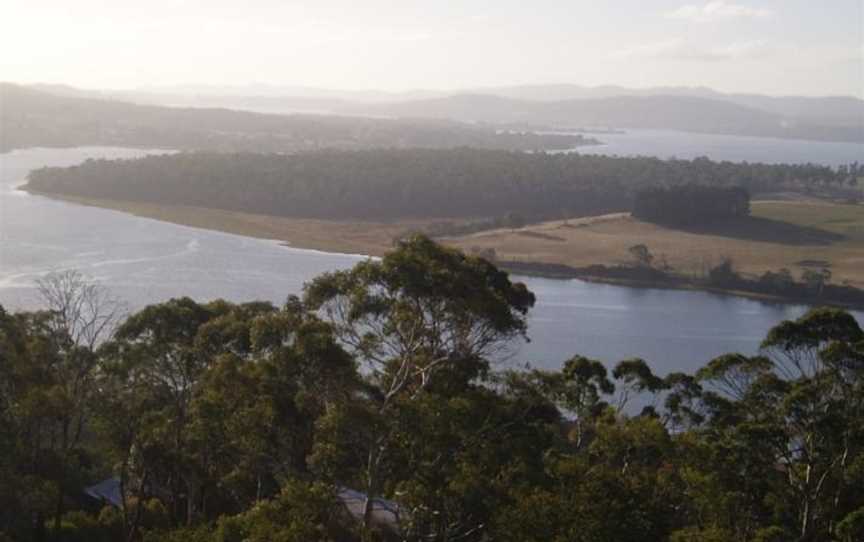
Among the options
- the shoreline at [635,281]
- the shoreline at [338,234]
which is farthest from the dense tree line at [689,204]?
the shoreline at [635,281]

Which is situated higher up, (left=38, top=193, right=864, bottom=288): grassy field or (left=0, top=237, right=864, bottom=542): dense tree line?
(left=0, top=237, right=864, bottom=542): dense tree line

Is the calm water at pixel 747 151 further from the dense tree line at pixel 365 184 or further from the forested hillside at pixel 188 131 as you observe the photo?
the dense tree line at pixel 365 184

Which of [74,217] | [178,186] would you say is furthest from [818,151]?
[74,217]

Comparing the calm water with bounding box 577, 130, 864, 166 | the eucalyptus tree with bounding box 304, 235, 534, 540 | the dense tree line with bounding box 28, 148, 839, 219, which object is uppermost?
the calm water with bounding box 577, 130, 864, 166

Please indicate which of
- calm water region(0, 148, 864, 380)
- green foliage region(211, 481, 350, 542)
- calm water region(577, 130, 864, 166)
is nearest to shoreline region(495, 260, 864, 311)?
calm water region(0, 148, 864, 380)

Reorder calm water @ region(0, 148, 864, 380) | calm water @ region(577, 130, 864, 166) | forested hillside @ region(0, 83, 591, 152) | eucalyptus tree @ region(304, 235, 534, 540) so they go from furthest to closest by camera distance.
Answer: calm water @ region(577, 130, 864, 166), forested hillside @ region(0, 83, 591, 152), calm water @ region(0, 148, 864, 380), eucalyptus tree @ region(304, 235, 534, 540)

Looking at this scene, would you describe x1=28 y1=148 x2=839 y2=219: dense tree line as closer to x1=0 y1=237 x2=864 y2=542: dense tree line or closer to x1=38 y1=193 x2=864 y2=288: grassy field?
x1=38 y1=193 x2=864 y2=288: grassy field
